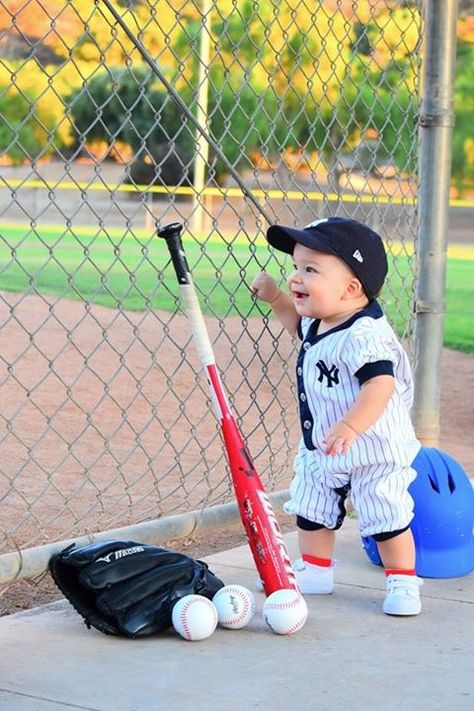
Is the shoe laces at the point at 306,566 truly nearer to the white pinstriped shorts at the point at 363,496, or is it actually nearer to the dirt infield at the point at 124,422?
the white pinstriped shorts at the point at 363,496

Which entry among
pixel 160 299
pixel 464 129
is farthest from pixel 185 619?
pixel 464 129

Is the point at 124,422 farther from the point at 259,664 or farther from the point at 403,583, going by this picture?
the point at 259,664

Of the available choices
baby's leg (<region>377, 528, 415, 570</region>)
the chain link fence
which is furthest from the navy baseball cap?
baby's leg (<region>377, 528, 415, 570</region>)

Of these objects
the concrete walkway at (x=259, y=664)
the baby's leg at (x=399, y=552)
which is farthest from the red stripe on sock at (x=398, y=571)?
the concrete walkway at (x=259, y=664)

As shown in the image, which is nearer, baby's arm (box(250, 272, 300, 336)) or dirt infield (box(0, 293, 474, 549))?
baby's arm (box(250, 272, 300, 336))

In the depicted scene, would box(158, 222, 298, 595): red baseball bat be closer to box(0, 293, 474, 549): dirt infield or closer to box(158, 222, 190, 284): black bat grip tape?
box(158, 222, 190, 284): black bat grip tape

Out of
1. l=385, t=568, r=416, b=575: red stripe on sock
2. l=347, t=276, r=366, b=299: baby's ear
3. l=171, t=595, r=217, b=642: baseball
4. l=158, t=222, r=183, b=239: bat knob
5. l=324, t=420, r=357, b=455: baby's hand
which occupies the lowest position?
l=385, t=568, r=416, b=575: red stripe on sock

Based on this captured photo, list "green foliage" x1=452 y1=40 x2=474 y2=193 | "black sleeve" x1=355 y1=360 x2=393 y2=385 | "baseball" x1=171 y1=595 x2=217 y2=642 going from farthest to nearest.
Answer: "green foliage" x1=452 y1=40 x2=474 y2=193 → "black sleeve" x1=355 y1=360 x2=393 y2=385 → "baseball" x1=171 y1=595 x2=217 y2=642

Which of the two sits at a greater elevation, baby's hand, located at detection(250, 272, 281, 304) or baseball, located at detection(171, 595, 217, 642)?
baby's hand, located at detection(250, 272, 281, 304)

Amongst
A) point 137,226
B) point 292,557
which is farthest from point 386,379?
point 137,226

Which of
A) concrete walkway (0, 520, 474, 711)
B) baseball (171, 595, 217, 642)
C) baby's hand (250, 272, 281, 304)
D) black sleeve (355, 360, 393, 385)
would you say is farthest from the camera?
baby's hand (250, 272, 281, 304)

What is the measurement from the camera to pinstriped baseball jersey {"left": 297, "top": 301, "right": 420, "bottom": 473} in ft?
12.3

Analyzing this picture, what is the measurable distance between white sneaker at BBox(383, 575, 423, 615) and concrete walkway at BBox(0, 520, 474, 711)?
3 cm

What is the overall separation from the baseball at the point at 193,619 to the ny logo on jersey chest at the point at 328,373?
29.6 inches
